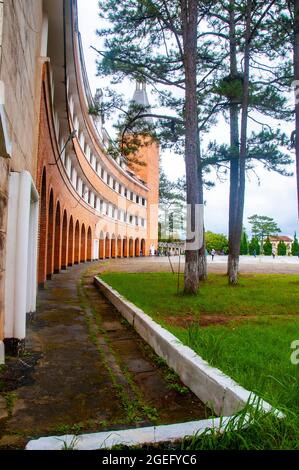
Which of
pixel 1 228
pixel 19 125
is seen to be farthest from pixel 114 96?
pixel 1 228

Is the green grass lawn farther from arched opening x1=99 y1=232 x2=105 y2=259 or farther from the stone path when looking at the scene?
arched opening x1=99 y1=232 x2=105 y2=259

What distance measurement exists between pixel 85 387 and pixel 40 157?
6.72 meters

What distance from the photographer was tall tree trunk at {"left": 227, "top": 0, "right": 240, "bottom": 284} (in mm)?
12602

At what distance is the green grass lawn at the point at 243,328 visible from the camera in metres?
3.46

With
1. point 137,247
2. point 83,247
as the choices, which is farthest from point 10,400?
point 137,247

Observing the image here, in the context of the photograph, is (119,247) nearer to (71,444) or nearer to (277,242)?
(71,444)

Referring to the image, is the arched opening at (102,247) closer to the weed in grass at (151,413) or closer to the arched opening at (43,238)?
the arched opening at (43,238)

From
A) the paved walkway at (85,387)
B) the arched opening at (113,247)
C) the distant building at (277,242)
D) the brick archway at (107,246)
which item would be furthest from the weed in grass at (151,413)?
the distant building at (277,242)

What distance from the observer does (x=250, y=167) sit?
14.7 meters

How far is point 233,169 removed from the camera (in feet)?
46.5

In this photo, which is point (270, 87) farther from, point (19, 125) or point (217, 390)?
point (217, 390)

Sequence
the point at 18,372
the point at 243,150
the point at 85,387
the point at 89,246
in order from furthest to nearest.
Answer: the point at 89,246 → the point at 243,150 → the point at 18,372 → the point at 85,387

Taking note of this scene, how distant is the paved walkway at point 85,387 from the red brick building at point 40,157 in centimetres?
57

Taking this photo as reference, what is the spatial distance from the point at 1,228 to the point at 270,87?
12026mm
